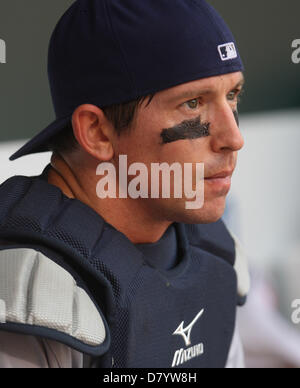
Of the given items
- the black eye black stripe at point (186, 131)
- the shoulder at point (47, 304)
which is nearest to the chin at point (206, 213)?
the black eye black stripe at point (186, 131)

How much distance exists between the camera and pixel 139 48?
38.3 inches

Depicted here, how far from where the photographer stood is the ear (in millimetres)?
1024

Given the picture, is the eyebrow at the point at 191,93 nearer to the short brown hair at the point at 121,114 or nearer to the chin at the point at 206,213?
the short brown hair at the point at 121,114

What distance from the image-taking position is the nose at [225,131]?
3.29 ft

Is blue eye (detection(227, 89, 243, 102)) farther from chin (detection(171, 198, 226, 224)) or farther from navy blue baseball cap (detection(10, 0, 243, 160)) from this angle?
chin (detection(171, 198, 226, 224))

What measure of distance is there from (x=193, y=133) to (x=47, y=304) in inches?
14.0

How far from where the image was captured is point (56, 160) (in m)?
1.10

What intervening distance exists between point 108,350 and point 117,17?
1.66 feet

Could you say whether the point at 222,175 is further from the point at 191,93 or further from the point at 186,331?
the point at 186,331

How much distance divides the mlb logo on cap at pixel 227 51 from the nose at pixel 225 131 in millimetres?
72

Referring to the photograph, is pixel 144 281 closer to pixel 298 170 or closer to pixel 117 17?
pixel 117 17

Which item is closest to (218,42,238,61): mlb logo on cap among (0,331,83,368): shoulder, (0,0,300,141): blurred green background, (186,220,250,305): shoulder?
(186,220,250,305): shoulder

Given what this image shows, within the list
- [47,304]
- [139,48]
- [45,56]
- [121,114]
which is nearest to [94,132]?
[121,114]
